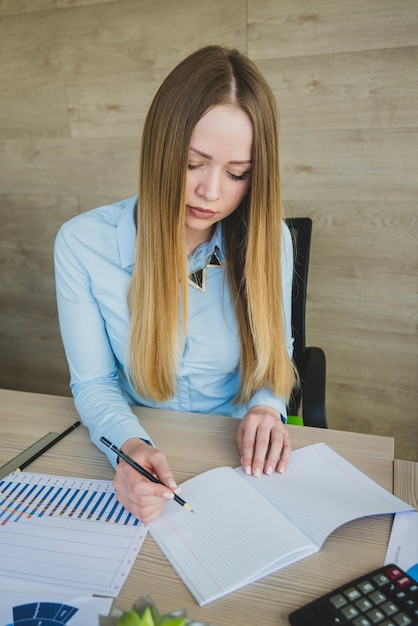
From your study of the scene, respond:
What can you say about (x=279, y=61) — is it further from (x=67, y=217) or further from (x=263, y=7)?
(x=67, y=217)

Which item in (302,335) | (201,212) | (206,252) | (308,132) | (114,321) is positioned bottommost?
(302,335)

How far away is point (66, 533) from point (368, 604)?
0.41 meters

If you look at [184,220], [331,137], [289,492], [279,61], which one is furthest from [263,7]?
[289,492]

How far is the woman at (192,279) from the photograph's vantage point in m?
0.93

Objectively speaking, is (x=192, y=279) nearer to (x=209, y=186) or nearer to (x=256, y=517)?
(x=209, y=186)

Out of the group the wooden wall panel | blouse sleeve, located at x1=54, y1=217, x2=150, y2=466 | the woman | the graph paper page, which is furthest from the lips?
the wooden wall panel

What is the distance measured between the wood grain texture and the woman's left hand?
1.04 metres

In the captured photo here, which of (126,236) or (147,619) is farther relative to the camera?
(126,236)

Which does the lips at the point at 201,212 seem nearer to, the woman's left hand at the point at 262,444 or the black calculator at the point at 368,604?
the woman's left hand at the point at 262,444

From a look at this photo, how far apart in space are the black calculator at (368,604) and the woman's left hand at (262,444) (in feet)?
0.86

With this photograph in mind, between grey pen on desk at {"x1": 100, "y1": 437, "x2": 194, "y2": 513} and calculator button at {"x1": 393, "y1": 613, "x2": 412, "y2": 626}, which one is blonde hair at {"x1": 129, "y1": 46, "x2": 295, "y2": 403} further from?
calculator button at {"x1": 393, "y1": 613, "x2": 412, "y2": 626}

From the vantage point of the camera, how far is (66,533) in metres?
0.72

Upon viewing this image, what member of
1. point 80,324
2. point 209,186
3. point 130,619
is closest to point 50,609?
point 130,619

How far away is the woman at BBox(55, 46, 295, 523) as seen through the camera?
932 millimetres
